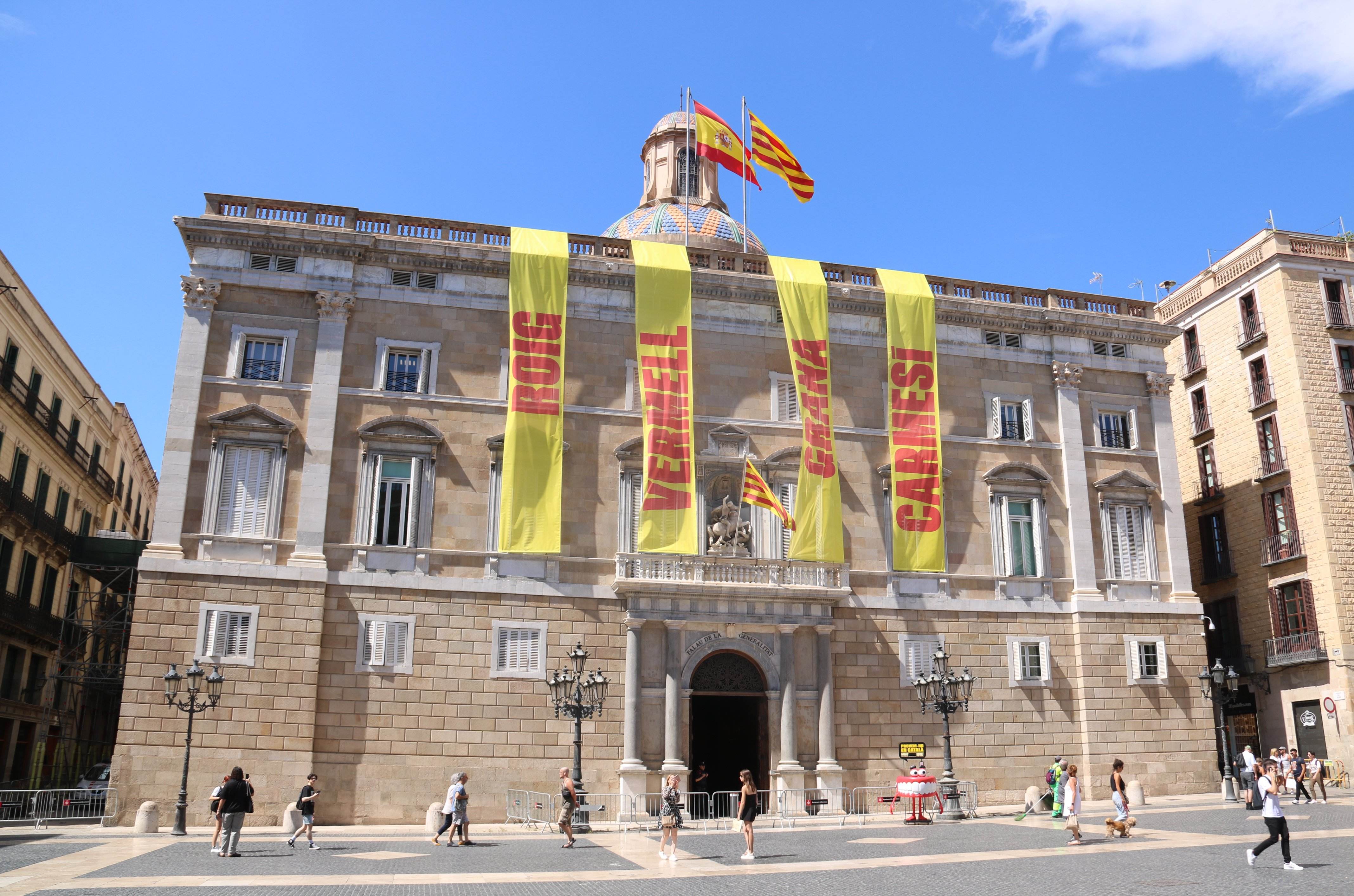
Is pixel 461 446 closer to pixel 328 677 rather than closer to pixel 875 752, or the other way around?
pixel 328 677

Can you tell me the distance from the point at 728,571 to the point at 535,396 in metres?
7.55

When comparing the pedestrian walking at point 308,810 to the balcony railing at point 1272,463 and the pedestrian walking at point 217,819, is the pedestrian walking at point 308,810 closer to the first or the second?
the pedestrian walking at point 217,819

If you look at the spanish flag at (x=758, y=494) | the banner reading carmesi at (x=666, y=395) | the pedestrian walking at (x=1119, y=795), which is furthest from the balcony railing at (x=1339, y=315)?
the pedestrian walking at (x=1119, y=795)

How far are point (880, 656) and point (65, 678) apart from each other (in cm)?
2666

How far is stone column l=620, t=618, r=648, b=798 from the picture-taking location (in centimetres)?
2884

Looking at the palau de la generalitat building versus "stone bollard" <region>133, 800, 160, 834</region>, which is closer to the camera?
"stone bollard" <region>133, 800, 160, 834</region>

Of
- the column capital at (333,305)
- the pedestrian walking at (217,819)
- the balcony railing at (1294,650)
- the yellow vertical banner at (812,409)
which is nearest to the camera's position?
the pedestrian walking at (217,819)

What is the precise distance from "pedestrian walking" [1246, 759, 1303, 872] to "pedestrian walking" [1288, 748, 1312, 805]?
Answer: 1286 cm

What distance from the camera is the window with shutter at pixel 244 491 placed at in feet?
96.7

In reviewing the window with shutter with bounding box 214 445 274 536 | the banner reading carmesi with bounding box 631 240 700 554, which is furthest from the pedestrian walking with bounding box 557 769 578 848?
the window with shutter with bounding box 214 445 274 536

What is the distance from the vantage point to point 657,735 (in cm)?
2969

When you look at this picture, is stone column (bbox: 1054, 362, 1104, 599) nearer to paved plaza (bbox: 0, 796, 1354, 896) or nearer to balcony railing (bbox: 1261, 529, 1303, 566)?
balcony railing (bbox: 1261, 529, 1303, 566)

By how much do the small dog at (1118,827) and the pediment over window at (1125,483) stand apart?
15.0 m

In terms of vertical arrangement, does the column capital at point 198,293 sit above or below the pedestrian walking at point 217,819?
above
